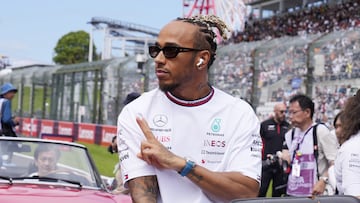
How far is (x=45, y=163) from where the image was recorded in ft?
21.0

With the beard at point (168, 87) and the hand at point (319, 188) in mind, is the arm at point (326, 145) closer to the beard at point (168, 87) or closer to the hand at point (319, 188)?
the hand at point (319, 188)

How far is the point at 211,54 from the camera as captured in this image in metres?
2.77

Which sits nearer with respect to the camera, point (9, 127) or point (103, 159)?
point (9, 127)

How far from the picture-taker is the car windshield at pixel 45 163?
6.20 metres

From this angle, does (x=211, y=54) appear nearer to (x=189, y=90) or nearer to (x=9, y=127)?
(x=189, y=90)

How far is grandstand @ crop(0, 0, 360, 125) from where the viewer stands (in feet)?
48.5

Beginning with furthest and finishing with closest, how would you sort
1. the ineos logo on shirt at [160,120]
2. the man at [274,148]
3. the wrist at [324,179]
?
the man at [274,148]
the wrist at [324,179]
the ineos logo on shirt at [160,120]

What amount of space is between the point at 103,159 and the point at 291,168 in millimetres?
11744

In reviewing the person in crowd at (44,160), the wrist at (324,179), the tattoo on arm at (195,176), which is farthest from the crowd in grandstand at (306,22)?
the tattoo on arm at (195,176)

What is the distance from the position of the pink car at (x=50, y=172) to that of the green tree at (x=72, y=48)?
9622cm

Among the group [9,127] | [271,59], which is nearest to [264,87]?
[271,59]

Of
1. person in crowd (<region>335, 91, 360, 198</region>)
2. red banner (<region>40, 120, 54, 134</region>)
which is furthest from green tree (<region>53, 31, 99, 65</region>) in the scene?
person in crowd (<region>335, 91, 360, 198</region>)

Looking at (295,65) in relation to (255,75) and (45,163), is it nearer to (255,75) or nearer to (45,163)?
(255,75)

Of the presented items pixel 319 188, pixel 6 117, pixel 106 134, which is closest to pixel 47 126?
pixel 106 134
